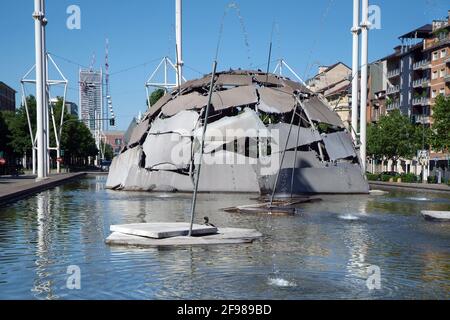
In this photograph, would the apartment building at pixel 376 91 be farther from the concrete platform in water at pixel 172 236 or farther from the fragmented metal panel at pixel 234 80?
the concrete platform in water at pixel 172 236

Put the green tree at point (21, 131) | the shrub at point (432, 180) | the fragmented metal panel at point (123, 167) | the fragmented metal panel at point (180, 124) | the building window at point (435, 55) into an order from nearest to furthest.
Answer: the fragmented metal panel at point (180, 124), the fragmented metal panel at point (123, 167), the shrub at point (432, 180), the green tree at point (21, 131), the building window at point (435, 55)

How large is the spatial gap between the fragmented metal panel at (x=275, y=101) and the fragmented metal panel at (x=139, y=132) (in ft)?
25.1

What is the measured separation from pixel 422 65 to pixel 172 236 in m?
81.3

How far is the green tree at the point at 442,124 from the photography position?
53781mm

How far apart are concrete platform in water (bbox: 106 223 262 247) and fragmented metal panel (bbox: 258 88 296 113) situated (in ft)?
78.4

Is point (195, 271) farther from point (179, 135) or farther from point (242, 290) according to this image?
point (179, 135)

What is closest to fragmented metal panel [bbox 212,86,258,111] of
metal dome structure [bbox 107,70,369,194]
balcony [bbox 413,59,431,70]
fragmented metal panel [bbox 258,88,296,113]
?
metal dome structure [bbox 107,70,369,194]

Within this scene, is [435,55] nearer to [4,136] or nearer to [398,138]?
[398,138]

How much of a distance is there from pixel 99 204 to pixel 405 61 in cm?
8036

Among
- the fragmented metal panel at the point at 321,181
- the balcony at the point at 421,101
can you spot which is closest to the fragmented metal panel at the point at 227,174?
the fragmented metal panel at the point at 321,181

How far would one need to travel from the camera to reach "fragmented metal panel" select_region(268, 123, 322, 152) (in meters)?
37.0

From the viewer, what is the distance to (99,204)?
85.3ft

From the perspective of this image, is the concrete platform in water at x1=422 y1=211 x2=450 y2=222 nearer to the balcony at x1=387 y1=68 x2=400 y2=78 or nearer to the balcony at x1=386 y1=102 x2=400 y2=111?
the balcony at x1=386 y1=102 x2=400 y2=111
